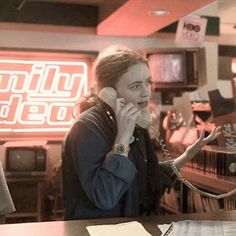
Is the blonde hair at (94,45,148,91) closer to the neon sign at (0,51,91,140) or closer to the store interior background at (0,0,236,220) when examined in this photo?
the store interior background at (0,0,236,220)

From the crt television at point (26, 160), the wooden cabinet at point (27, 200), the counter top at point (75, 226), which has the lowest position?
the wooden cabinet at point (27, 200)

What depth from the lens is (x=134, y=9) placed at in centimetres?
373

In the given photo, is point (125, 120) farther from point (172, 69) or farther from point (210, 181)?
point (172, 69)

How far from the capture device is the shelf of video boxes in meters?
2.23

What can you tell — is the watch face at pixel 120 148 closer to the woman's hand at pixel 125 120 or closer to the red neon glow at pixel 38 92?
the woman's hand at pixel 125 120

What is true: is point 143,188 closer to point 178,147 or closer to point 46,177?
point 178,147

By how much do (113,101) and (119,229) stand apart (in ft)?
1.63

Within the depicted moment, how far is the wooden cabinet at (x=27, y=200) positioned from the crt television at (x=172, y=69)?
1.65 meters

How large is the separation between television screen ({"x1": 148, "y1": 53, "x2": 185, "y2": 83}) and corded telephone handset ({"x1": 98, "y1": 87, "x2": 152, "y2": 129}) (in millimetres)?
3057

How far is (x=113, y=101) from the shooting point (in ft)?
5.04

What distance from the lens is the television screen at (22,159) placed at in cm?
446

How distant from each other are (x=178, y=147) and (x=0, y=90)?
2293 millimetres

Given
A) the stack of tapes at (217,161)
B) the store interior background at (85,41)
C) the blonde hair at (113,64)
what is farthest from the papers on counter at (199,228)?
the store interior background at (85,41)

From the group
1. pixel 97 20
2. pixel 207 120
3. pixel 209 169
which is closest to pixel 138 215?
pixel 209 169
